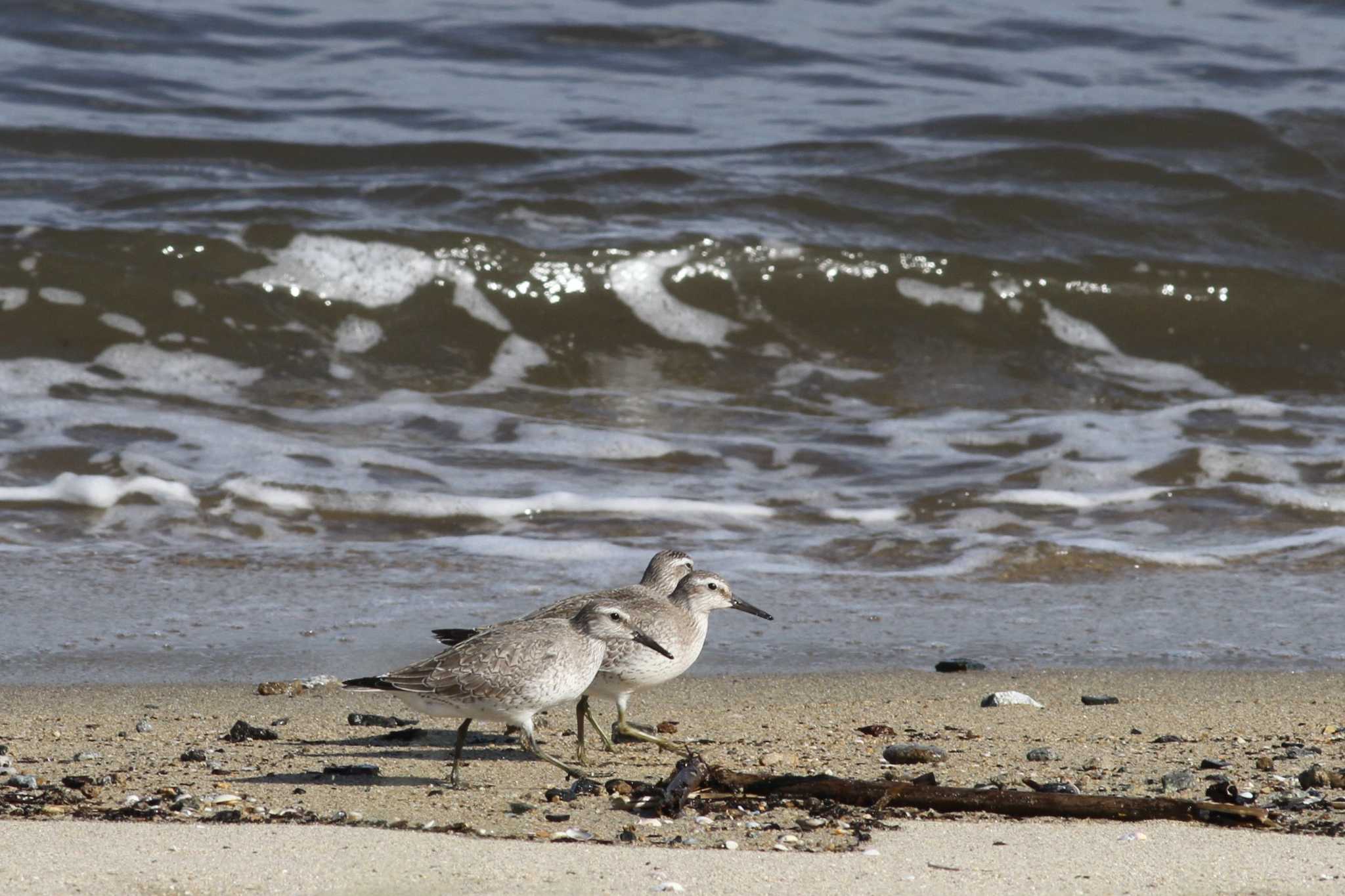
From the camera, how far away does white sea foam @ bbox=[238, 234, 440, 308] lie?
11242 mm

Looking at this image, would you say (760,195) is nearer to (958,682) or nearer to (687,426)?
(687,426)

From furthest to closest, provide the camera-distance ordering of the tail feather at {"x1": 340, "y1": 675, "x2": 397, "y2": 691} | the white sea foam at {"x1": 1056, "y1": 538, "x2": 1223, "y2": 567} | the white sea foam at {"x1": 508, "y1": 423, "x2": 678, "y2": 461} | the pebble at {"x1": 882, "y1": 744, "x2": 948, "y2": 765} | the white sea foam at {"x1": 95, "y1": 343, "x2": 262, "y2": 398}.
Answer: the white sea foam at {"x1": 95, "y1": 343, "x2": 262, "y2": 398} < the white sea foam at {"x1": 508, "y1": 423, "x2": 678, "y2": 461} < the white sea foam at {"x1": 1056, "y1": 538, "x2": 1223, "y2": 567} < the pebble at {"x1": 882, "y1": 744, "x2": 948, "y2": 765} < the tail feather at {"x1": 340, "y1": 675, "x2": 397, "y2": 691}

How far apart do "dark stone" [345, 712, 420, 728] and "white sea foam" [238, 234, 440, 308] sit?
21.3 feet

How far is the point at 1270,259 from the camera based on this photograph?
12695 millimetres

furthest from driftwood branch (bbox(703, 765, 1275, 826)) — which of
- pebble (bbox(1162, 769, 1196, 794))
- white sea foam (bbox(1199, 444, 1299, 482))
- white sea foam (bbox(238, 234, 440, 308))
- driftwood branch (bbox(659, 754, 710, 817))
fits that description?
white sea foam (bbox(238, 234, 440, 308))

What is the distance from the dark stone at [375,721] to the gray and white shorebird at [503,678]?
1.64 feet

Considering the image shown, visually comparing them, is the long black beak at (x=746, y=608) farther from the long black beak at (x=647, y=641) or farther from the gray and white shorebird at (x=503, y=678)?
→ the gray and white shorebird at (x=503, y=678)

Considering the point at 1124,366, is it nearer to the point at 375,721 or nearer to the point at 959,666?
the point at 959,666

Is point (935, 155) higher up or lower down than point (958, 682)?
higher up

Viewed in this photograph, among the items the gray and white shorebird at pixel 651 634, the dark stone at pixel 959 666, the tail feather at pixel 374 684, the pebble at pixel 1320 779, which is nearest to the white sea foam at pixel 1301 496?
the dark stone at pixel 959 666

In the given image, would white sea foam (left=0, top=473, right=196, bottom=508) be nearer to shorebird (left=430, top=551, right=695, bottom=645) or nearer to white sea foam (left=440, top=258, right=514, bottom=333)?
shorebird (left=430, top=551, right=695, bottom=645)

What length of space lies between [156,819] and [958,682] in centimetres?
261

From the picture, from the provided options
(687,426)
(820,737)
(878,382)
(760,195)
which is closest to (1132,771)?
(820,737)

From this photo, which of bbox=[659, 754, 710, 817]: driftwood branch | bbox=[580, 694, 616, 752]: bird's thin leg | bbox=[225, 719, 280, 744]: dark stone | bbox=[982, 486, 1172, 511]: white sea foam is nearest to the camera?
bbox=[659, 754, 710, 817]: driftwood branch
